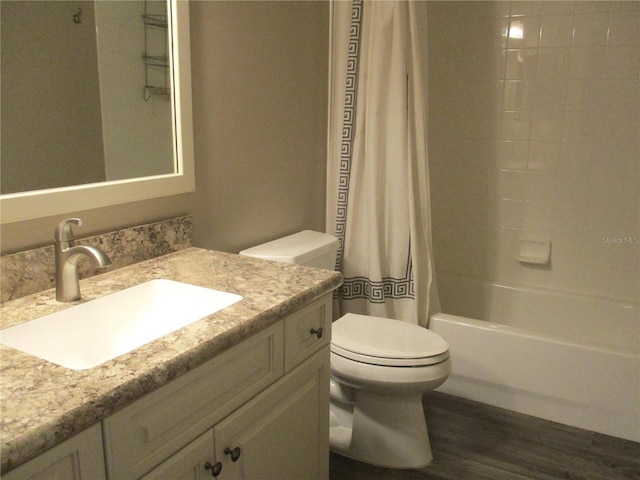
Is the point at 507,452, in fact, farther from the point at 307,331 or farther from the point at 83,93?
the point at 83,93

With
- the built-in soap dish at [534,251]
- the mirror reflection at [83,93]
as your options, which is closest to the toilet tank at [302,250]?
the mirror reflection at [83,93]

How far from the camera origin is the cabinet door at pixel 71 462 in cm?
75

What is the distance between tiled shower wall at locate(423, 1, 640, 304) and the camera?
2508 mm

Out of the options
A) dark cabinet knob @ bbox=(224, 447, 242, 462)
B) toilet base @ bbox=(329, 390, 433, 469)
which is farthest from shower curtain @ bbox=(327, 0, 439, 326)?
dark cabinet knob @ bbox=(224, 447, 242, 462)

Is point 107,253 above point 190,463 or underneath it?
above

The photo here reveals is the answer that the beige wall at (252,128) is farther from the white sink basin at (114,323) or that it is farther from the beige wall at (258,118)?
the white sink basin at (114,323)

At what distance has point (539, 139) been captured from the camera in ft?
8.83

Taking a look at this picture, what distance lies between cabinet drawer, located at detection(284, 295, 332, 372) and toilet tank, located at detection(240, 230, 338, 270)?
481 mm

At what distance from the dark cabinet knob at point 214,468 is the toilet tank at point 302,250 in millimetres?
856

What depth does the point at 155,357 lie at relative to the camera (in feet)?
3.13

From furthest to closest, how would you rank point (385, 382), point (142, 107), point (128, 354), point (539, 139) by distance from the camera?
point (539, 139), point (385, 382), point (142, 107), point (128, 354)

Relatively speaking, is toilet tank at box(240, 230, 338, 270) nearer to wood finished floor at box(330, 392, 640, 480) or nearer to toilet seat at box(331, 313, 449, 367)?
toilet seat at box(331, 313, 449, 367)

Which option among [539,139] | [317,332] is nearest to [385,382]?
[317,332]

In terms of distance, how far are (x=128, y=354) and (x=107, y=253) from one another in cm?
56
